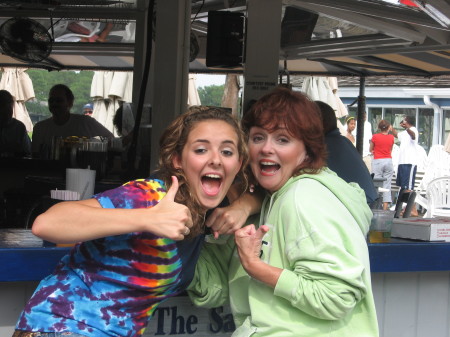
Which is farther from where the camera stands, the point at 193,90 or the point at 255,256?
the point at 193,90

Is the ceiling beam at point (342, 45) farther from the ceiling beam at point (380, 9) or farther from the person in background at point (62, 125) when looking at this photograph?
the person in background at point (62, 125)

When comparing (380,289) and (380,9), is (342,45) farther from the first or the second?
(380,289)

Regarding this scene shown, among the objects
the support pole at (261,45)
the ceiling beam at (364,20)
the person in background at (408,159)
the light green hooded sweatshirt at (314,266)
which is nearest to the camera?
the light green hooded sweatshirt at (314,266)

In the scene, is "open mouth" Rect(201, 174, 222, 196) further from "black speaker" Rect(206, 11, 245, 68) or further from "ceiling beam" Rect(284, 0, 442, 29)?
"ceiling beam" Rect(284, 0, 442, 29)

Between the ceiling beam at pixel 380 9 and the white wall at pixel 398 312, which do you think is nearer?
the white wall at pixel 398 312

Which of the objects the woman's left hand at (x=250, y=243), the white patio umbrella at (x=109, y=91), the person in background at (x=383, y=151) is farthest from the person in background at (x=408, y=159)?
the woman's left hand at (x=250, y=243)

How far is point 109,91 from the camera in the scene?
46.1 ft

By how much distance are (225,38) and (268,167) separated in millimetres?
4417

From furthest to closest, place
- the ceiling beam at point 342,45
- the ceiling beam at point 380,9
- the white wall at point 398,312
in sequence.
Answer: the ceiling beam at point 342,45 < the ceiling beam at point 380,9 < the white wall at point 398,312

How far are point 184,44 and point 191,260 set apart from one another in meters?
4.06

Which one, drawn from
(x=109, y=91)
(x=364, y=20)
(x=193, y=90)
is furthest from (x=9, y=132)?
(x=193, y=90)

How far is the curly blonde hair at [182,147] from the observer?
2000mm

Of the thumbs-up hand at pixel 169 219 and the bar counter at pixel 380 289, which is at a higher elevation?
the thumbs-up hand at pixel 169 219

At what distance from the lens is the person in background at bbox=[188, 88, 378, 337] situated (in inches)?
76.1
